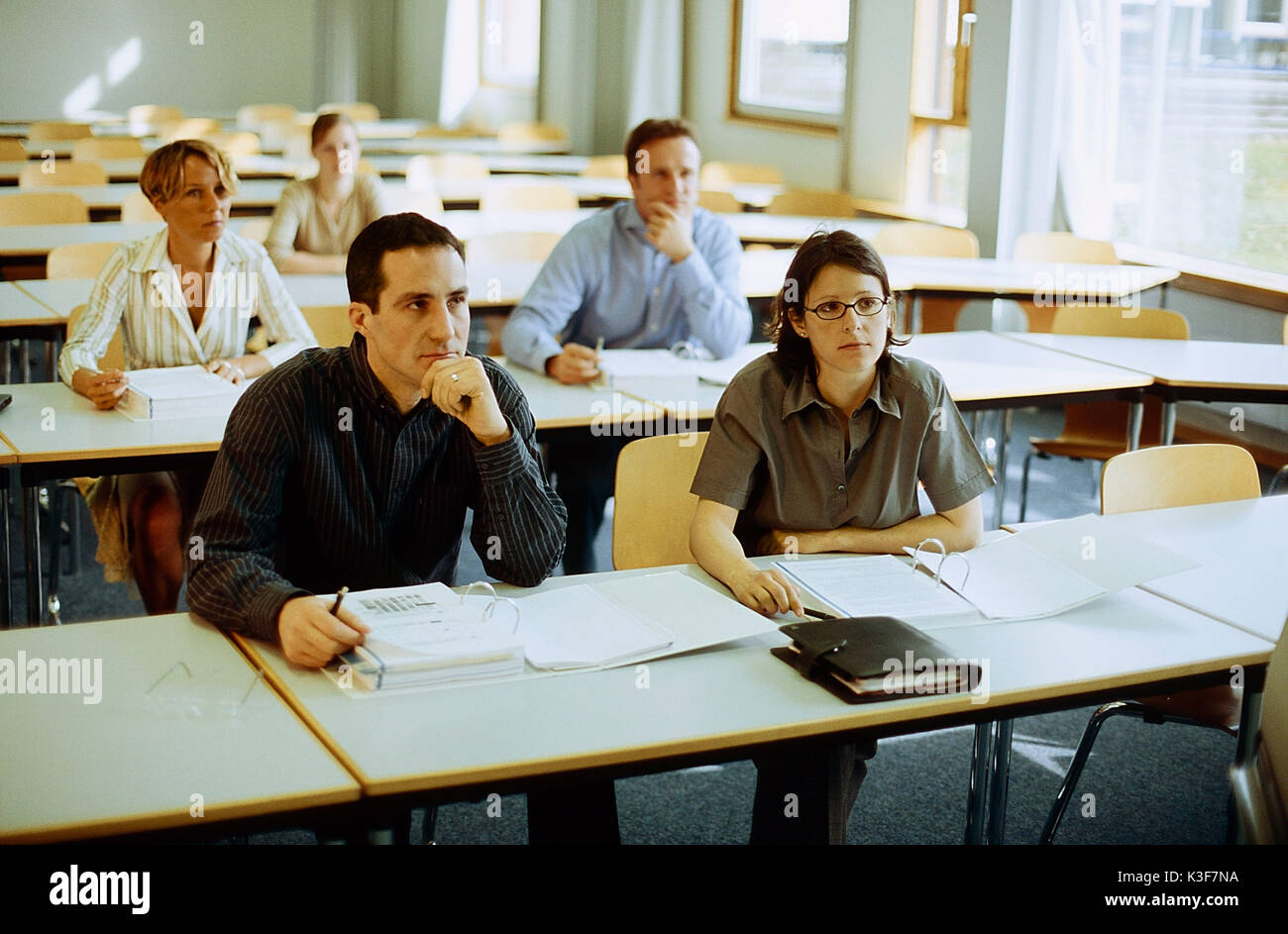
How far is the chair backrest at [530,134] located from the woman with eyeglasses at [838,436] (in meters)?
7.86

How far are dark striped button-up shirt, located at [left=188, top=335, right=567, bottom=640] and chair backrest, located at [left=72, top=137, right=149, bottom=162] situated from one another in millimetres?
6464

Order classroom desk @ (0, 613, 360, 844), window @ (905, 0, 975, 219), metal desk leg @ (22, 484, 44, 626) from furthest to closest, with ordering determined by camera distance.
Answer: window @ (905, 0, 975, 219) → metal desk leg @ (22, 484, 44, 626) → classroom desk @ (0, 613, 360, 844)

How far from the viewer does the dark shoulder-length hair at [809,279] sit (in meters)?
2.43

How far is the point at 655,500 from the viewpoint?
2623 millimetres

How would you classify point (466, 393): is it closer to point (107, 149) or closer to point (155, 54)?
point (107, 149)

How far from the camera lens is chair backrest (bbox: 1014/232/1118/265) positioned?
18.3 feet

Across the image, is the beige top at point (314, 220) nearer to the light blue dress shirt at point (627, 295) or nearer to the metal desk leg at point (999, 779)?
the light blue dress shirt at point (627, 295)

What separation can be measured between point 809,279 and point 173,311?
176 cm

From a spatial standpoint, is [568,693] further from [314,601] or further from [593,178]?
[593,178]

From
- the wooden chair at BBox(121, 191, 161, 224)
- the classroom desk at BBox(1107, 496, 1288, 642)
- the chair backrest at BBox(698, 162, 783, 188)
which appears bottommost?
the classroom desk at BBox(1107, 496, 1288, 642)

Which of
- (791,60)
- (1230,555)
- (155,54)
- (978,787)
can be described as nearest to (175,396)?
(978,787)

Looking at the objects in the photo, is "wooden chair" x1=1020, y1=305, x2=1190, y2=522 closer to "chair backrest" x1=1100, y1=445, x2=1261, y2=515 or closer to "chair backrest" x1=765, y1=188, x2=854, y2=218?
"chair backrest" x1=1100, y1=445, x2=1261, y2=515

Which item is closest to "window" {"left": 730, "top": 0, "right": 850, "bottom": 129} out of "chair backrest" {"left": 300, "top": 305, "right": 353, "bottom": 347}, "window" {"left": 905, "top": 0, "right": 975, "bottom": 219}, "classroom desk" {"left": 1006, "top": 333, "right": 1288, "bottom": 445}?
"window" {"left": 905, "top": 0, "right": 975, "bottom": 219}
